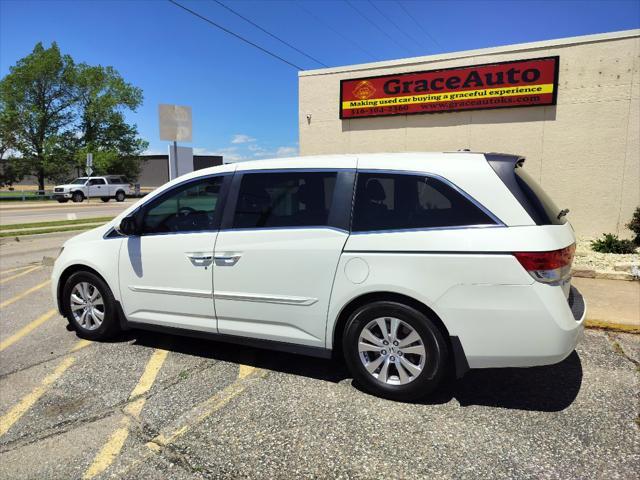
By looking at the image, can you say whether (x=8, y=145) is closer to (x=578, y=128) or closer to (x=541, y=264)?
(x=578, y=128)

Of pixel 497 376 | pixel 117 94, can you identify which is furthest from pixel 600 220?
pixel 117 94

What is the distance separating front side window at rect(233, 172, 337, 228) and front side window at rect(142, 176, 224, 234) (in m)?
0.33

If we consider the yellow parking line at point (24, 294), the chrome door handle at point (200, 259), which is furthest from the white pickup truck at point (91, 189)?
the chrome door handle at point (200, 259)

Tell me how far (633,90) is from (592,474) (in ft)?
29.4

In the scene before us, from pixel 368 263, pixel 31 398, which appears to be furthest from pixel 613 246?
pixel 31 398

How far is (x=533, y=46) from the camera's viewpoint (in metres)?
9.70

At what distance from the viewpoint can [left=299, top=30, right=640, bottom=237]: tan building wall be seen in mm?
9109

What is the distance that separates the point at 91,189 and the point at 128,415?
119 ft

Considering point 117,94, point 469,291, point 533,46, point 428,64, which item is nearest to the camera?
point 469,291

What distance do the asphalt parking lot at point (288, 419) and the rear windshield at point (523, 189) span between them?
1.38m

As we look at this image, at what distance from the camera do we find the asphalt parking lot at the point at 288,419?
2686 millimetres

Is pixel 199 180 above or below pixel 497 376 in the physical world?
above

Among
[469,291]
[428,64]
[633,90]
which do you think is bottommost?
[469,291]

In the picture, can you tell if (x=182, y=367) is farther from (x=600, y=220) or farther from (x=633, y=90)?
(x=633, y=90)
